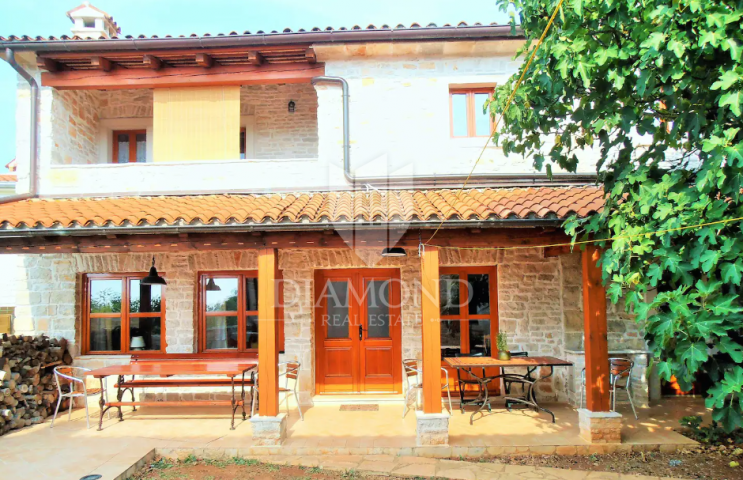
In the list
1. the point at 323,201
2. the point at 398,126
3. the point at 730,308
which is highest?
the point at 398,126

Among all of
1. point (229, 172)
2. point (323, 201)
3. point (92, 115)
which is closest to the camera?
point (323, 201)

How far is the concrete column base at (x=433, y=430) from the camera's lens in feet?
18.8

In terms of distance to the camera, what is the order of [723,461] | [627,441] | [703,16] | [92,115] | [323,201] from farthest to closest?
[92,115] < [323,201] < [627,441] < [723,461] < [703,16]

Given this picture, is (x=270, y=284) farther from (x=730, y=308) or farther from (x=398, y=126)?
(x=730, y=308)

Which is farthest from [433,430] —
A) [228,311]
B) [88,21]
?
[88,21]

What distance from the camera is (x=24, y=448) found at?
5914 millimetres

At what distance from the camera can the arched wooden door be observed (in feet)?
26.3

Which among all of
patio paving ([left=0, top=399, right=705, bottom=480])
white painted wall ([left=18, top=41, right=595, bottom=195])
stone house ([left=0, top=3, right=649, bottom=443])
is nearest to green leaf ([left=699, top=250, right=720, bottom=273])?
patio paving ([left=0, top=399, right=705, bottom=480])

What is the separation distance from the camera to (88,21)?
29.7 ft

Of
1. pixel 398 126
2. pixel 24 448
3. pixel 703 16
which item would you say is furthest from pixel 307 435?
pixel 703 16

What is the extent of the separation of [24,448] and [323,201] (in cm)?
473

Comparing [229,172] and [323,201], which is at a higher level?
[229,172]

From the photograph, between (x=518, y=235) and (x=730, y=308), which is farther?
(x=518, y=235)

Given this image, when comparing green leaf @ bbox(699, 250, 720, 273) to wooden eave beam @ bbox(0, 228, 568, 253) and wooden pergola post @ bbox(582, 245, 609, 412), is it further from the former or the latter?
wooden eave beam @ bbox(0, 228, 568, 253)
